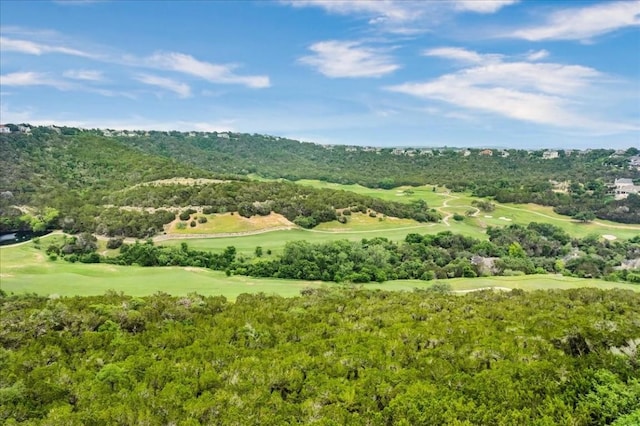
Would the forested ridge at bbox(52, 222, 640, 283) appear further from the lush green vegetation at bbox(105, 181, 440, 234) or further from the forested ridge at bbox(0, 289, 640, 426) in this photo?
the forested ridge at bbox(0, 289, 640, 426)

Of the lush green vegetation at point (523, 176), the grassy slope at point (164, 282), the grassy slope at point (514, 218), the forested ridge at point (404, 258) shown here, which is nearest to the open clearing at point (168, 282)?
the grassy slope at point (164, 282)

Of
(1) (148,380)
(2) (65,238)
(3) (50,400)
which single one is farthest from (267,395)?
(2) (65,238)

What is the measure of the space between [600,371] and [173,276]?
42.8 meters

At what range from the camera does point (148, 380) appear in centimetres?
1883

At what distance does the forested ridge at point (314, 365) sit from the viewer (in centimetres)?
1631

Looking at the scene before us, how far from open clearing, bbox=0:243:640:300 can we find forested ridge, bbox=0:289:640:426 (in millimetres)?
14620

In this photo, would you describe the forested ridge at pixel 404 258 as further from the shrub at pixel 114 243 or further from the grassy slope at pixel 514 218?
the grassy slope at pixel 514 218

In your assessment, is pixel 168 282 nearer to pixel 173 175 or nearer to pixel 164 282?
pixel 164 282

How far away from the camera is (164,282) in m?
48.7

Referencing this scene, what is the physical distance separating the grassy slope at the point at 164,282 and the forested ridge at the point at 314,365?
14.6m

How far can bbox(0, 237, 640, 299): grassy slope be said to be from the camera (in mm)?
44688

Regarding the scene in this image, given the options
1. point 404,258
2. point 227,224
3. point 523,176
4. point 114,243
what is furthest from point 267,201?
point 523,176

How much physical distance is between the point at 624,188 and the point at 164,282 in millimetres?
113029

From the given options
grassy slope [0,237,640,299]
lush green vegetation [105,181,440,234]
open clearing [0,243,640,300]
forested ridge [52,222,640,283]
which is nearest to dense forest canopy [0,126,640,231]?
lush green vegetation [105,181,440,234]
